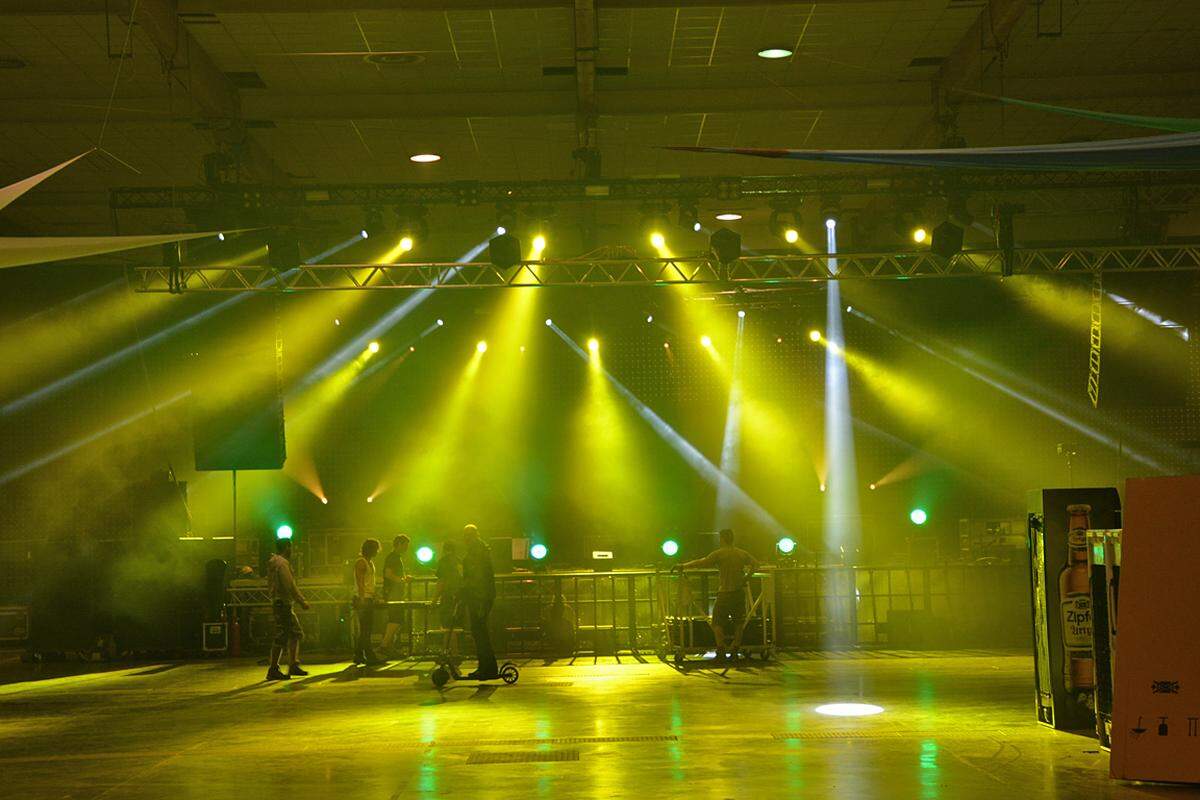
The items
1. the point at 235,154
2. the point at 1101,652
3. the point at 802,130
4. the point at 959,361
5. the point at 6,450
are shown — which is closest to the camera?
the point at 1101,652

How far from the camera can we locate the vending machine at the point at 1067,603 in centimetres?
897

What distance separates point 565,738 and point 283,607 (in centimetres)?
585

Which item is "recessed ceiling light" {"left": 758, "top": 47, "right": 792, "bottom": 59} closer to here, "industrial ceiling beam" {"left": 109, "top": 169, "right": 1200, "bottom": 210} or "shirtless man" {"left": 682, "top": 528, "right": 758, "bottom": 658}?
"industrial ceiling beam" {"left": 109, "top": 169, "right": 1200, "bottom": 210}

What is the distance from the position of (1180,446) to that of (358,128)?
13137mm

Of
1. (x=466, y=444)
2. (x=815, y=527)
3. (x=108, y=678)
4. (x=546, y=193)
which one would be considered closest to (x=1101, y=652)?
(x=546, y=193)

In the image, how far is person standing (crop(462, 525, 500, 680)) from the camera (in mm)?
12961

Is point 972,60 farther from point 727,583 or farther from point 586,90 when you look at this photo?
point 727,583

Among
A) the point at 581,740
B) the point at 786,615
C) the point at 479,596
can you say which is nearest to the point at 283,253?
the point at 479,596

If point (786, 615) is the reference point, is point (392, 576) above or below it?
above

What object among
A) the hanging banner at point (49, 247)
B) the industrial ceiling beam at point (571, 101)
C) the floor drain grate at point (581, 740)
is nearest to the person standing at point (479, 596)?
the floor drain grate at point (581, 740)

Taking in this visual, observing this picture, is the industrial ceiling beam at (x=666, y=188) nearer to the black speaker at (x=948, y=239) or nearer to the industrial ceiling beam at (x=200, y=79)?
the black speaker at (x=948, y=239)

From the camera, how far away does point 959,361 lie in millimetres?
20828

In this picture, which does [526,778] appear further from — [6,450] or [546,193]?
[6,450]

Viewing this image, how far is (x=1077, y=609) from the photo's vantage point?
29.5 ft
